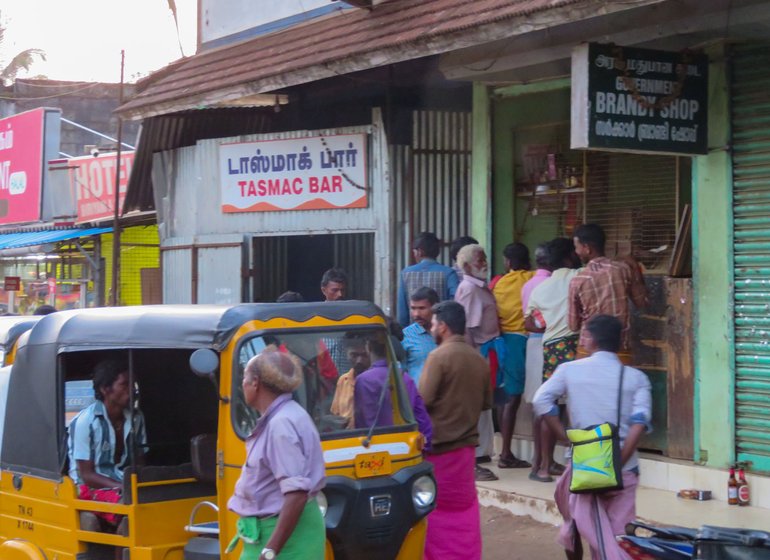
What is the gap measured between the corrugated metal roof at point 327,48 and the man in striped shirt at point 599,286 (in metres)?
1.55

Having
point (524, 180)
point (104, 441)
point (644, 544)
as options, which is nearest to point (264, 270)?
point (524, 180)

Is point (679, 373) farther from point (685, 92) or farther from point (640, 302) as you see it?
point (685, 92)

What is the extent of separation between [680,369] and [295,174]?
185 inches

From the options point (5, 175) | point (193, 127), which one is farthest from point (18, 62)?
point (193, 127)

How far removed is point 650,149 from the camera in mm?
7328

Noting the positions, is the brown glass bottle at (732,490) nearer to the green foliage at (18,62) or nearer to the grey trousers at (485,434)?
the grey trousers at (485,434)

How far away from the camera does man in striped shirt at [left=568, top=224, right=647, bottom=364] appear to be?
756 cm

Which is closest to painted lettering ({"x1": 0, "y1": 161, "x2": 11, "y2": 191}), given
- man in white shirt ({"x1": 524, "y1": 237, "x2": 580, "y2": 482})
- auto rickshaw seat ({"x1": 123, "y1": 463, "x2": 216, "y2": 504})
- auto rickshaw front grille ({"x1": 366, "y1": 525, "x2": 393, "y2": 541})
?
man in white shirt ({"x1": 524, "y1": 237, "x2": 580, "y2": 482})

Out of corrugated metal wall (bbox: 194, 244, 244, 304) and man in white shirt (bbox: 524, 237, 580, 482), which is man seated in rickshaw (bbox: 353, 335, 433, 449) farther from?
corrugated metal wall (bbox: 194, 244, 244, 304)

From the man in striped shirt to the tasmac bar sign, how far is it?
779 millimetres

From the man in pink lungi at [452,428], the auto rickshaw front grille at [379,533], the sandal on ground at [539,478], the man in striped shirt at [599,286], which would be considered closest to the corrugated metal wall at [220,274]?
the sandal on ground at [539,478]

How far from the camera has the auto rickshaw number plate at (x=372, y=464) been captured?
5.19 m

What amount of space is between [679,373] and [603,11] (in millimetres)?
2890

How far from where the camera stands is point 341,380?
210 inches
